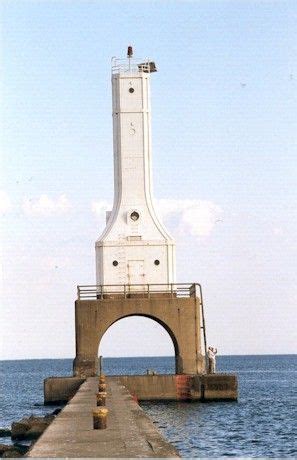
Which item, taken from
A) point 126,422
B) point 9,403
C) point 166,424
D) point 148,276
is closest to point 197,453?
point 126,422

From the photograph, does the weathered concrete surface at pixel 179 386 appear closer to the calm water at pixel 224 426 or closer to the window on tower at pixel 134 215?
the calm water at pixel 224 426

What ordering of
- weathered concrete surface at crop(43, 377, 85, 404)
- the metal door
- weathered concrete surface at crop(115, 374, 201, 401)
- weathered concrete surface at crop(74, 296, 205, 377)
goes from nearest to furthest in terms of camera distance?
weathered concrete surface at crop(115, 374, 201, 401) < weathered concrete surface at crop(43, 377, 85, 404) < weathered concrete surface at crop(74, 296, 205, 377) < the metal door

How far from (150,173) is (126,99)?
10.9 ft

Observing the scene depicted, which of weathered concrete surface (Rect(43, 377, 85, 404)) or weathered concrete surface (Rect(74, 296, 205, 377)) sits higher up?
weathered concrete surface (Rect(74, 296, 205, 377))

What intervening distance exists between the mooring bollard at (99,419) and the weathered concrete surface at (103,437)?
17 centimetres

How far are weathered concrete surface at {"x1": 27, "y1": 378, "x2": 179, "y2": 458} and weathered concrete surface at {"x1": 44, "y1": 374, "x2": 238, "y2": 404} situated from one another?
16457 millimetres

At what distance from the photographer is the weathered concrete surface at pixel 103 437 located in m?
18.7

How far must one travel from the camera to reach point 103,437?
821 inches

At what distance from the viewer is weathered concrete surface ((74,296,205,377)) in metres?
47.2

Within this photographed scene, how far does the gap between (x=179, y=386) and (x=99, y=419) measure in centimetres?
2297

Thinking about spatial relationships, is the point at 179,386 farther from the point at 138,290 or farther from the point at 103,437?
the point at 103,437

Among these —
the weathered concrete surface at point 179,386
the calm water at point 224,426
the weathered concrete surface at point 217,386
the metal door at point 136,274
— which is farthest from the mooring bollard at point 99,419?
the metal door at point 136,274

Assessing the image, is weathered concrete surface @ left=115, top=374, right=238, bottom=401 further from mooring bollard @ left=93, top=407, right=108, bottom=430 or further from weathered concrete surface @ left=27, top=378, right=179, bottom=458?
mooring bollard @ left=93, top=407, right=108, bottom=430

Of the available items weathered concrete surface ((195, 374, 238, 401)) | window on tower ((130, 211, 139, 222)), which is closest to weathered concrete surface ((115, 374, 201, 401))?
→ weathered concrete surface ((195, 374, 238, 401))
